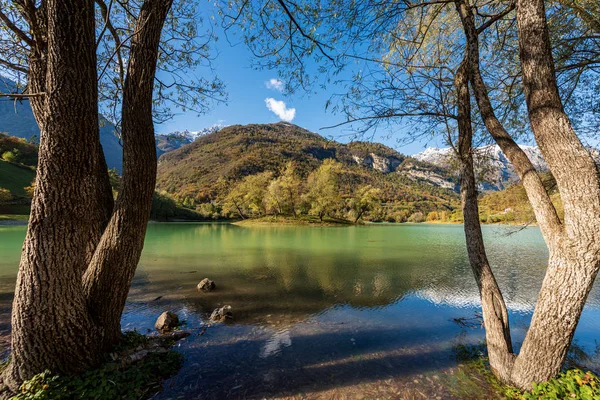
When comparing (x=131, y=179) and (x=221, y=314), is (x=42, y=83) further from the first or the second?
(x=221, y=314)

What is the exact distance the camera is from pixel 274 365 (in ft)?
12.8

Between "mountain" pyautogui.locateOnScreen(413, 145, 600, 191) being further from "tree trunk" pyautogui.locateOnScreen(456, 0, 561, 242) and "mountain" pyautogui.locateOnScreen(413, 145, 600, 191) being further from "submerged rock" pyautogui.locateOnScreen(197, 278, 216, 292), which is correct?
"submerged rock" pyautogui.locateOnScreen(197, 278, 216, 292)

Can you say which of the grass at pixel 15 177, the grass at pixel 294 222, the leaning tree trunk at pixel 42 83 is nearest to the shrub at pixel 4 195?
the grass at pixel 15 177

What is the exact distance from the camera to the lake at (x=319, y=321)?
356cm

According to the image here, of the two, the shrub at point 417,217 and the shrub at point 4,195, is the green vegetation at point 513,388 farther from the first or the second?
the shrub at point 417,217

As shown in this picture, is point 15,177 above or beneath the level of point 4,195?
above

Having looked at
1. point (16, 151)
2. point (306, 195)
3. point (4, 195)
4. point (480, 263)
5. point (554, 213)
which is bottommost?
point (480, 263)

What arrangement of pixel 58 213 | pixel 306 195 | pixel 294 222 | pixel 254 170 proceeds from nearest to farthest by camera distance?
1. pixel 58 213
2. pixel 294 222
3. pixel 306 195
4. pixel 254 170

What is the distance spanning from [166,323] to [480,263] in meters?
5.66

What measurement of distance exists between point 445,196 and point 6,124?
28697cm

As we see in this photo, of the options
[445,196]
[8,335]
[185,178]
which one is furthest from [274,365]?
[445,196]

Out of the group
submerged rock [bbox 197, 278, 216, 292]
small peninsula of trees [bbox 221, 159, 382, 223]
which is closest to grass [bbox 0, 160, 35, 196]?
small peninsula of trees [bbox 221, 159, 382, 223]

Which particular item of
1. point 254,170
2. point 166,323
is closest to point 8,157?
point 254,170

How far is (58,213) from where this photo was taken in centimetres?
273
